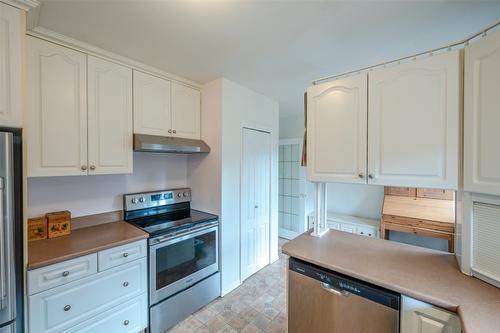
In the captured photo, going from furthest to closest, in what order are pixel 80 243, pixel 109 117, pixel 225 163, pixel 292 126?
1. pixel 292 126
2. pixel 225 163
3. pixel 109 117
4. pixel 80 243

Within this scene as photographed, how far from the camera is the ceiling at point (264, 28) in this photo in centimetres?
126

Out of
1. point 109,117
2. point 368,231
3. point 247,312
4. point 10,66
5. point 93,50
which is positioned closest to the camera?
point 10,66

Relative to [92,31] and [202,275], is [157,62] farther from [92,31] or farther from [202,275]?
[202,275]

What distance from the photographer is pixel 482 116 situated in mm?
1028

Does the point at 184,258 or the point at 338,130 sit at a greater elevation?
the point at 338,130

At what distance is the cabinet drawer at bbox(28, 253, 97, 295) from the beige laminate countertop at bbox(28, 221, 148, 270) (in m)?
0.04

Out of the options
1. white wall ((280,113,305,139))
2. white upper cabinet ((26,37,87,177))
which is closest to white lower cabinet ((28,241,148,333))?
white upper cabinet ((26,37,87,177))

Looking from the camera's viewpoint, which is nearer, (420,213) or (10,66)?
(10,66)

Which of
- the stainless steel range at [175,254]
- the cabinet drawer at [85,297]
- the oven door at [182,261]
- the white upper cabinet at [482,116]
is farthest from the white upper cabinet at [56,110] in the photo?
the white upper cabinet at [482,116]

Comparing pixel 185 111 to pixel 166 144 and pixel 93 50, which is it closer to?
pixel 166 144

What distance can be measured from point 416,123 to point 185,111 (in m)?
2.07

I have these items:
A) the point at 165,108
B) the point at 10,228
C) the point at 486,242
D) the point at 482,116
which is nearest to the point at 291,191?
the point at 165,108

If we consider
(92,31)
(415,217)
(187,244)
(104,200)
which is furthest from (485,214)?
(104,200)

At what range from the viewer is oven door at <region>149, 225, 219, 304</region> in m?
1.84
